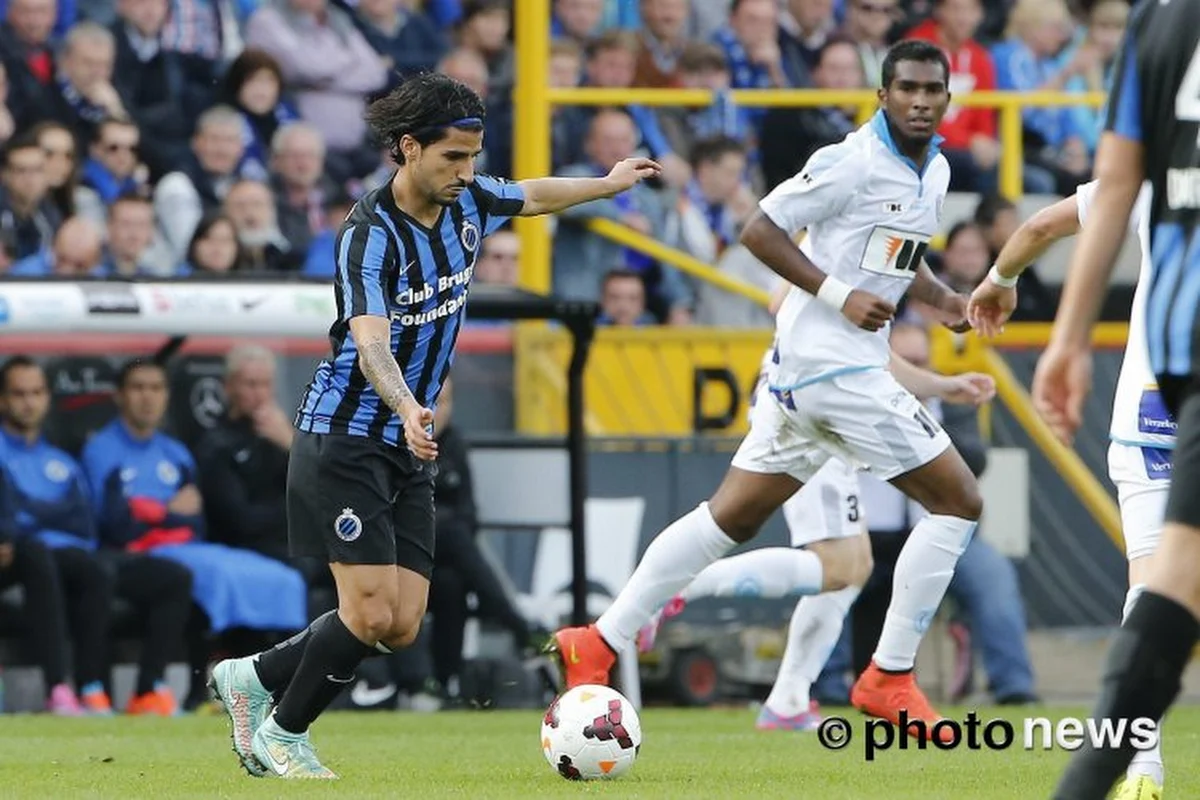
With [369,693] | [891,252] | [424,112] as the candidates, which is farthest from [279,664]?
[369,693]

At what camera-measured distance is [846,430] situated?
9.20m

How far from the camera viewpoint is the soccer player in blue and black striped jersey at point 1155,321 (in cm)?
467

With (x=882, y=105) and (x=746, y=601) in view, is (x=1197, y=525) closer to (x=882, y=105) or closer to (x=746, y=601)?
(x=882, y=105)

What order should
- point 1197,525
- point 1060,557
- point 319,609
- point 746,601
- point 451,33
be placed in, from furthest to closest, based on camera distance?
point 451,33, point 1060,557, point 746,601, point 319,609, point 1197,525

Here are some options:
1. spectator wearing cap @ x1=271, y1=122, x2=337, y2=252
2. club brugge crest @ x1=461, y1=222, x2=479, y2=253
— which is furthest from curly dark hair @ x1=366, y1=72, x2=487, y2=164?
spectator wearing cap @ x1=271, y1=122, x2=337, y2=252

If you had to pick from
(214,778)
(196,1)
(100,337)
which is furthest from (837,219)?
(196,1)

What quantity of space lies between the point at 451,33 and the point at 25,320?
213 inches

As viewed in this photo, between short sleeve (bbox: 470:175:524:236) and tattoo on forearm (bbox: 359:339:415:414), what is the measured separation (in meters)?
0.94

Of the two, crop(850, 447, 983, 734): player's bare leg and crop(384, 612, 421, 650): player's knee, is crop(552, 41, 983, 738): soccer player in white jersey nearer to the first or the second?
crop(850, 447, 983, 734): player's bare leg

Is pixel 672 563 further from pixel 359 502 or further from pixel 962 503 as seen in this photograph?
pixel 359 502

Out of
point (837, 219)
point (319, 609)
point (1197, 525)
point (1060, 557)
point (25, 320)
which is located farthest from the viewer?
point (1060, 557)

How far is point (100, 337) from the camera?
13055 millimetres

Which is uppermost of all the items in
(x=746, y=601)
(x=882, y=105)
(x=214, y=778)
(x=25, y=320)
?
(x=882, y=105)

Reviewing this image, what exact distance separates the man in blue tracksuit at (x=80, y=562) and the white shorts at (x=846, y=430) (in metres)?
3.79
